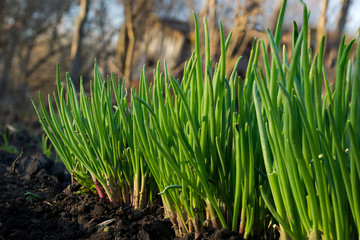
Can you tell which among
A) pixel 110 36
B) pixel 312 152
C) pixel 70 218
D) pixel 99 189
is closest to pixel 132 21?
pixel 99 189

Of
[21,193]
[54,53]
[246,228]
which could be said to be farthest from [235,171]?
[54,53]

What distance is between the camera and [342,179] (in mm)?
681

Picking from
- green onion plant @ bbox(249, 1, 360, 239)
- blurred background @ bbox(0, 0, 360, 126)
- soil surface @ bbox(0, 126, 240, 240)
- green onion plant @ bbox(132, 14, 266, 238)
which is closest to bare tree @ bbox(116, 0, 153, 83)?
blurred background @ bbox(0, 0, 360, 126)

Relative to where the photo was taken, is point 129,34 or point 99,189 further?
point 129,34

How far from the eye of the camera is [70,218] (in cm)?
114

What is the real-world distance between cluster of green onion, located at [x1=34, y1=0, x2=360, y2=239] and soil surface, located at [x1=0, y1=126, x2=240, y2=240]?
4 centimetres

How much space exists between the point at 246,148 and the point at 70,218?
0.65 m

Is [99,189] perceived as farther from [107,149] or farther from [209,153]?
[209,153]

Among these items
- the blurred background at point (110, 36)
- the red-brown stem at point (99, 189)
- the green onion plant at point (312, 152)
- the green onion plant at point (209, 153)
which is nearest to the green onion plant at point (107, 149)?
the red-brown stem at point (99, 189)

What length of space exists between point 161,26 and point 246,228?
11580mm

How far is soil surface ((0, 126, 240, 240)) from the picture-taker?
1.00 m

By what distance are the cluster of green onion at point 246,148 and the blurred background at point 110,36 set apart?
352cm

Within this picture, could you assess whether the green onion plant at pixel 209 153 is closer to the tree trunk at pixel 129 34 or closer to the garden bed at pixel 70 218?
the garden bed at pixel 70 218

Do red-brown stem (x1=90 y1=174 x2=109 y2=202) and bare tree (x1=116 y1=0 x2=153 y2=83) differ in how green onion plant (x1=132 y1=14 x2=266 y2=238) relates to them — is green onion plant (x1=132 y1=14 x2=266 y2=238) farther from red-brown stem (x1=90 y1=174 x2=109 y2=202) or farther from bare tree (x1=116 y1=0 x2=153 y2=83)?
bare tree (x1=116 y1=0 x2=153 y2=83)
